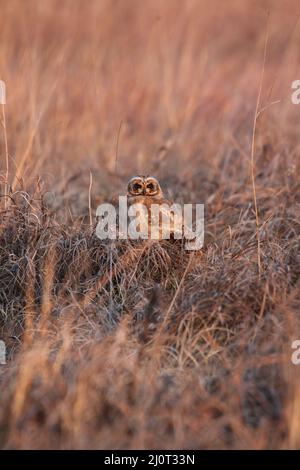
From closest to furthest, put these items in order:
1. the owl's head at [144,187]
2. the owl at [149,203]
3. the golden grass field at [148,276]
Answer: the golden grass field at [148,276]
the owl at [149,203]
the owl's head at [144,187]

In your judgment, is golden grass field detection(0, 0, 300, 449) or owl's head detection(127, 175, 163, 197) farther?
owl's head detection(127, 175, 163, 197)

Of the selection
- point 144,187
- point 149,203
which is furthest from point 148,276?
point 144,187

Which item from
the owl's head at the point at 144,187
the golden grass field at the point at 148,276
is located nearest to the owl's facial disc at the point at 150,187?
the owl's head at the point at 144,187

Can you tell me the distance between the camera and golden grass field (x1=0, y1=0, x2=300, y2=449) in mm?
3264

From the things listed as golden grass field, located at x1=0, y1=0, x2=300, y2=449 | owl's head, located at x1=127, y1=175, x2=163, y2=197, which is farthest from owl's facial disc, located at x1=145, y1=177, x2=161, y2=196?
golden grass field, located at x1=0, y1=0, x2=300, y2=449

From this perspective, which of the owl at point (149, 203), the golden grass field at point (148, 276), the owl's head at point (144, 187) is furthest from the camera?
the owl's head at point (144, 187)

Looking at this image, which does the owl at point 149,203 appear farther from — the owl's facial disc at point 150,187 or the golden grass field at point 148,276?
the golden grass field at point 148,276

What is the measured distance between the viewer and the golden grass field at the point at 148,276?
3.26 metres

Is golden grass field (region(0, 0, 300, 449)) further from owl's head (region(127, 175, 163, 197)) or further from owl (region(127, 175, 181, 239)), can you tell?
owl's head (region(127, 175, 163, 197))

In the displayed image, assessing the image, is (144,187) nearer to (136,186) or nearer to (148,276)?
(136,186)

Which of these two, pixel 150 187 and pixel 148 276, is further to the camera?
pixel 150 187

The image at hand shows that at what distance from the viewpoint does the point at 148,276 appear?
14.9 ft

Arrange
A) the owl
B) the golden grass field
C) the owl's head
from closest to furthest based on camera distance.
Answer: the golden grass field
the owl
the owl's head

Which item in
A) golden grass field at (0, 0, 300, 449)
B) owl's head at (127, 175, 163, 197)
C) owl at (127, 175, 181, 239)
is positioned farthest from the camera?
owl's head at (127, 175, 163, 197)
